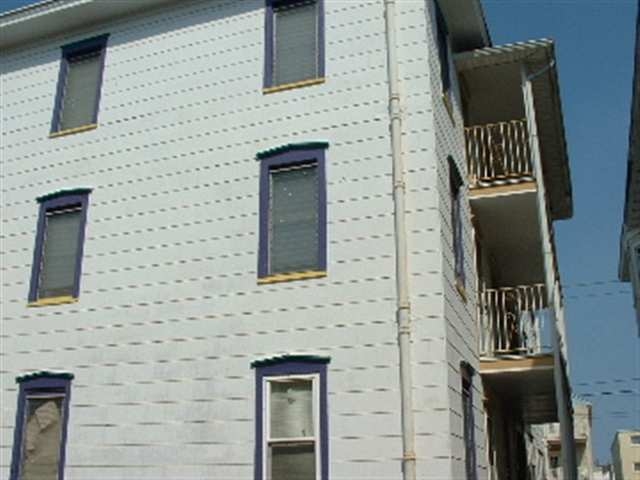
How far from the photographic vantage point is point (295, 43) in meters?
12.6

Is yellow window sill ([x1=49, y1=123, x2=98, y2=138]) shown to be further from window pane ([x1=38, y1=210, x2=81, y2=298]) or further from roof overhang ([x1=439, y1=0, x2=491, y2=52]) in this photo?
roof overhang ([x1=439, y1=0, x2=491, y2=52])

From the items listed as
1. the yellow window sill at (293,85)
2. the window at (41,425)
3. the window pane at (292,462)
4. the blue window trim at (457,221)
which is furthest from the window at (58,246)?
the blue window trim at (457,221)

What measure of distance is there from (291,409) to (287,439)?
15.6 inches

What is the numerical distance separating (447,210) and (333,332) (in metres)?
2.59

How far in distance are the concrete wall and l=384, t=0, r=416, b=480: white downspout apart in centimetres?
15

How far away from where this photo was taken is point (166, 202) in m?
12.3

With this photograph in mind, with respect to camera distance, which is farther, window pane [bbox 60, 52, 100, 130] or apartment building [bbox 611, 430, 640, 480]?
apartment building [bbox 611, 430, 640, 480]

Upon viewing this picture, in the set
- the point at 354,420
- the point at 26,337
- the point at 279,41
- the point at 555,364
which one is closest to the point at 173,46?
the point at 279,41

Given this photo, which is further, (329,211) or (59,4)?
(59,4)

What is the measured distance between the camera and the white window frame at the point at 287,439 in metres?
10.1

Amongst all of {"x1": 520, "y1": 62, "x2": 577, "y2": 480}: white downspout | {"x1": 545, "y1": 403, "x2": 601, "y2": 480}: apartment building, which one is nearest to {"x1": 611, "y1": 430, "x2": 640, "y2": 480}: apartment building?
{"x1": 545, "y1": 403, "x2": 601, "y2": 480}: apartment building

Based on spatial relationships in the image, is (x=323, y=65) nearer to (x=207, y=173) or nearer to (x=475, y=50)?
(x=207, y=173)

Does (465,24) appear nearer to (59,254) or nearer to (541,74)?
(541,74)

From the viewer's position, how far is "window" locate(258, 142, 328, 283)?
1109 centimetres
